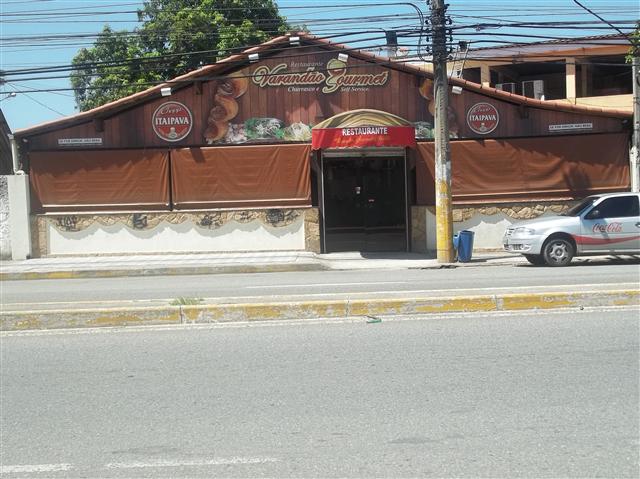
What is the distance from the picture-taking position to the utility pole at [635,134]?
1900 cm

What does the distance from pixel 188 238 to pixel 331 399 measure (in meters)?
15.6

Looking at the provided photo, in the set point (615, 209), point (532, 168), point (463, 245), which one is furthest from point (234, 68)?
point (615, 209)

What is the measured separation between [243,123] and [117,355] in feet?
46.6

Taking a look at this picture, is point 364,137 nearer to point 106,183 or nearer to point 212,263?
point 212,263

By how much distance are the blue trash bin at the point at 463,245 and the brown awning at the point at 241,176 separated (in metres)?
4.87

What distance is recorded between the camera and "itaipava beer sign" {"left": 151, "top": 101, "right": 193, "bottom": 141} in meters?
20.6

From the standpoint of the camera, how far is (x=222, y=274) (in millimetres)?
17203

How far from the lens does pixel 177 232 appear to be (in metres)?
20.7

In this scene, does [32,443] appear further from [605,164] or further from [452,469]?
[605,164]

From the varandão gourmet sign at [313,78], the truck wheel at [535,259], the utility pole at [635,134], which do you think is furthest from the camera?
the varandão gourmet sign at [313,78]

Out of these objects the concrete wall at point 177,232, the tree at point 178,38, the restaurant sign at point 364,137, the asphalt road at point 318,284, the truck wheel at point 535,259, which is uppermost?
the tree at point 178,38

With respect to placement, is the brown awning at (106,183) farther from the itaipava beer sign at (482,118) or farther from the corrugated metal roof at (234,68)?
the itaipava beer sign at (482,118)

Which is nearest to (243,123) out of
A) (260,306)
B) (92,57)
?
(260,306)

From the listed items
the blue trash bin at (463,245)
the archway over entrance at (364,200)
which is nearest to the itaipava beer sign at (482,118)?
the archway over entrance at (364,200)
